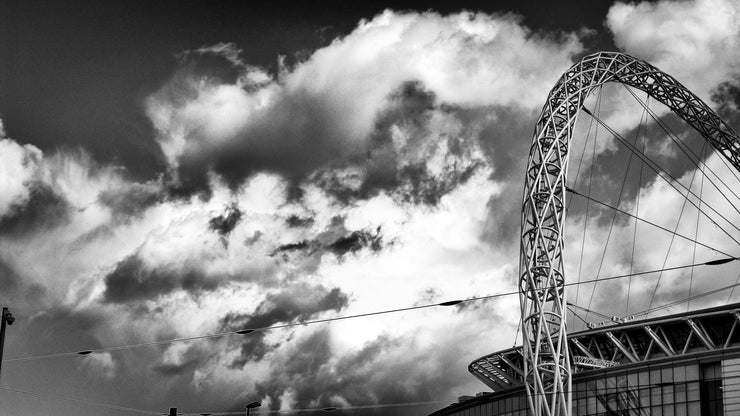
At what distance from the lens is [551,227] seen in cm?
6606

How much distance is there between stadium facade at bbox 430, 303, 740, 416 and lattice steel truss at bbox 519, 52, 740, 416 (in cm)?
669

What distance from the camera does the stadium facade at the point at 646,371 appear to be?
64.0 metres

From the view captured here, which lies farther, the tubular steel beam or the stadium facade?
the tubular steel beam

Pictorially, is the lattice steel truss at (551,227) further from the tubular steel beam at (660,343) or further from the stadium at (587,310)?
the tubular steel beam at (660,343)

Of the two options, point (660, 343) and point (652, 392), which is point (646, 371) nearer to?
point (652, 392)

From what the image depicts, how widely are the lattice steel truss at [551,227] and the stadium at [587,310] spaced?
7 cm

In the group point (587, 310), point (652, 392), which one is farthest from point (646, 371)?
point (587, 310)

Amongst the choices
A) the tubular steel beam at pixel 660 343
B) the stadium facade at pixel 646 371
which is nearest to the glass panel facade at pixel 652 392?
the stadium facade at pixel 646 371

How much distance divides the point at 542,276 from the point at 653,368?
10467mm

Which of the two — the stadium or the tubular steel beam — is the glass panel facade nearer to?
the stadium

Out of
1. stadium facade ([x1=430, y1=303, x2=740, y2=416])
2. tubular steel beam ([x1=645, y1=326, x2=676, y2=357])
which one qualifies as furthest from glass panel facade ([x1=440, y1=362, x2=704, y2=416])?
tubular steel beam ([x1=645, y1=326, x2=676, y2=357])

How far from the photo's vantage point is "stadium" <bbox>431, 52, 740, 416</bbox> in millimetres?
62688

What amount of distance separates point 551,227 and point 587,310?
2129 cm

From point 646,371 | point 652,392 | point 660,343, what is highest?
point 660,343
